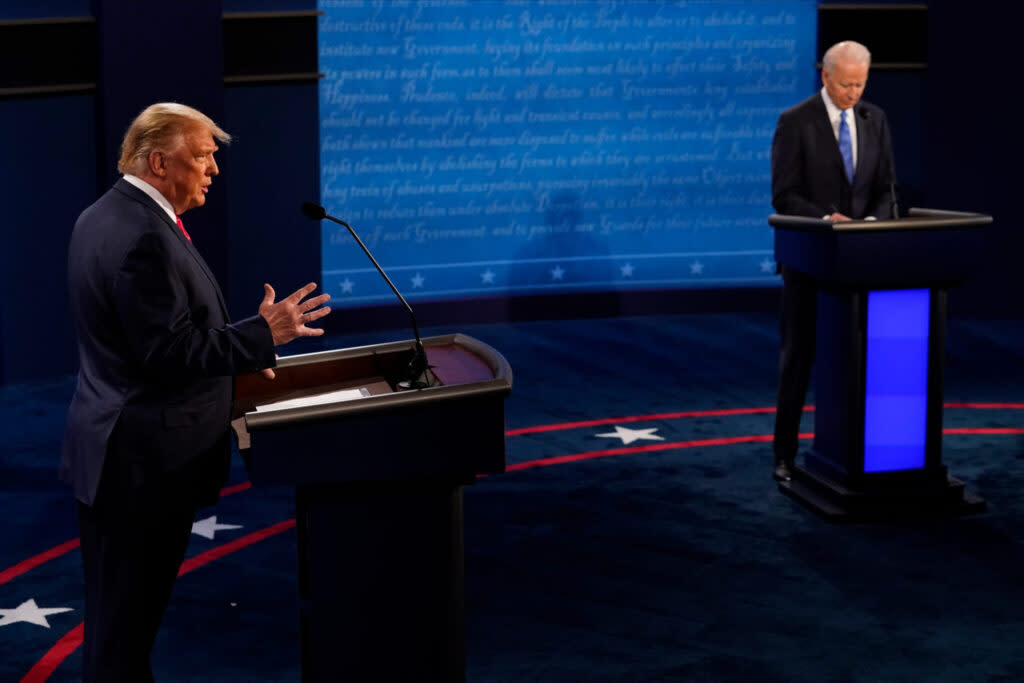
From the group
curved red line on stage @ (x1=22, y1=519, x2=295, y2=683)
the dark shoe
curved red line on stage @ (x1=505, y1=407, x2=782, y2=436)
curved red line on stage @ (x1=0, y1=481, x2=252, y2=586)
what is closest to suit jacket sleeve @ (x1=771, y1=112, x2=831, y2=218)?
the dark shoe

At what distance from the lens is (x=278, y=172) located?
28.8ft

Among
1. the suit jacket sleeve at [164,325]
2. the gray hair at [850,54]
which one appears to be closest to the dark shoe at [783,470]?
the gray hair at [850,54]

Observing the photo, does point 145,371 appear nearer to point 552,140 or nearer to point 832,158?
point 832,158

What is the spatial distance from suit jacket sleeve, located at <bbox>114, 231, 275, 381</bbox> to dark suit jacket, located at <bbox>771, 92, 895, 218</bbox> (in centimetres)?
305

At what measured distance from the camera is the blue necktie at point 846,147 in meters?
5.71

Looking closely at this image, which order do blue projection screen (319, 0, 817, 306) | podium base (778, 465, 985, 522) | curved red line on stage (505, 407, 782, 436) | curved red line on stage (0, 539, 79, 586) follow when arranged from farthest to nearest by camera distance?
blue projection screen (319, 0, 817, 306)
curved red line on stage (505, 407, 782, 436)
podium base (778, 465, 985, 522)
curved red line on stage (0, 539, 79, 586)

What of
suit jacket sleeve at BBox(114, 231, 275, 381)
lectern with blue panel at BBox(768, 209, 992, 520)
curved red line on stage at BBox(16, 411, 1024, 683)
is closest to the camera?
suit jacket sleeve at BBox(114, 231, 275, 381)

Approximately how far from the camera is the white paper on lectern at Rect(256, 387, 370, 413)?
324 cm

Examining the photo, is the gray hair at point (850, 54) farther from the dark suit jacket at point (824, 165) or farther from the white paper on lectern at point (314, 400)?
the white paper on lectern at point (314, 400)

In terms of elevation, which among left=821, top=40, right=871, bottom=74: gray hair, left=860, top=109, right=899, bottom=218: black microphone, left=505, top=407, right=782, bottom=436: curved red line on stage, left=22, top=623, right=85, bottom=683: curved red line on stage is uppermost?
left=821, top=40, right=871, bottom=74: gray hair

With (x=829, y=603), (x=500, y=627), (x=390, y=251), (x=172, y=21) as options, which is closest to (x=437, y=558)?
(x=500, y=627)

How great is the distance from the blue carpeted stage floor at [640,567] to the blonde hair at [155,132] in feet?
5.40

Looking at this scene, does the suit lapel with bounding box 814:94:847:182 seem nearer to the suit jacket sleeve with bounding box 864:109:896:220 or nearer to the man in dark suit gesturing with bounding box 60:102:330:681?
the suit jacket sleeve with bounding box 864:109:896:220

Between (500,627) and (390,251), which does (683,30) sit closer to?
(390,251)
